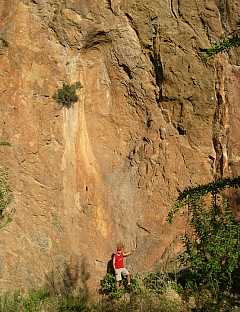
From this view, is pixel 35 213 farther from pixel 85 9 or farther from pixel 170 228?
pixel 85 9

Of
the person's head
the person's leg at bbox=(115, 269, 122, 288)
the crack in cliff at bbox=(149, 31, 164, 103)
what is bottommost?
the person's leg at bbox=(115, 269, 122, 288)

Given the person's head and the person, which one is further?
the person's head

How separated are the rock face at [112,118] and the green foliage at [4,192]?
145 millimetres

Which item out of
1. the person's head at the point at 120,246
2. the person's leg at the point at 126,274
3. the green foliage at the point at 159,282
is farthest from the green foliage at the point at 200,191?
the person's head at the point at 120,246

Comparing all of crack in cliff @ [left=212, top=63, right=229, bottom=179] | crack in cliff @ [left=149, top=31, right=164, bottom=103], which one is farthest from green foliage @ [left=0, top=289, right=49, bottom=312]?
crack in cliff @ [left=149, top=31, right=164, bottom=103]

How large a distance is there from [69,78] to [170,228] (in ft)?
14.8

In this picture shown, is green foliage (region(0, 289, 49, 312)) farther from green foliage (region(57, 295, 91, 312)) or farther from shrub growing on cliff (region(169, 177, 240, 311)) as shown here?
shrub growing on cliff (region(169, 177, 240, 311))

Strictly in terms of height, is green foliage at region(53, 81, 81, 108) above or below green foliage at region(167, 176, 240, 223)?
above

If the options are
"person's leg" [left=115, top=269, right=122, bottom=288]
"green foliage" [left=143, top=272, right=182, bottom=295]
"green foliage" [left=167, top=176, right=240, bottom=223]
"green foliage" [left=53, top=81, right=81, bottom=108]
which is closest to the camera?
"green foliage" [left=167, top=176, right=240, bottom=223]

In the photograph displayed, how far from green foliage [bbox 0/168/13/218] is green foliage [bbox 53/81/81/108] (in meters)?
2.20

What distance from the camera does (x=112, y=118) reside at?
41.8 feet

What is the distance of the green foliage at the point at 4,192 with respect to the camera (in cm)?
1110

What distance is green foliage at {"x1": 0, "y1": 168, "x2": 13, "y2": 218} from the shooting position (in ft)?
36.4

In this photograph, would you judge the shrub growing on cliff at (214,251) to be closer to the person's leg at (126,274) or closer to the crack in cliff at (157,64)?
the person's leg at (126,274)
